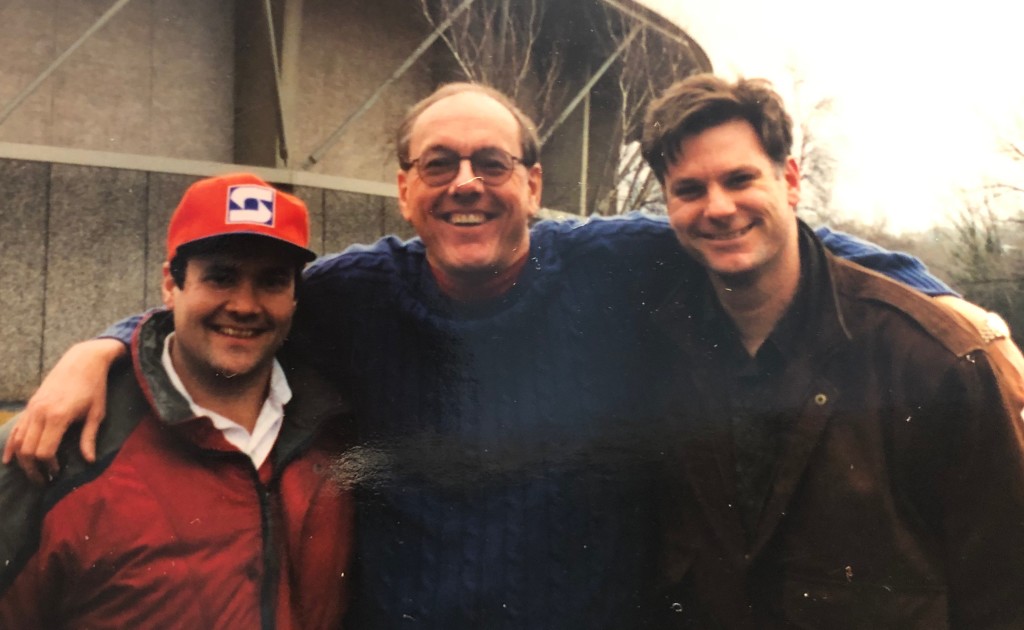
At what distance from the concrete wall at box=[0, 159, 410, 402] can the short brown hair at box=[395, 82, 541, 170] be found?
582 mm

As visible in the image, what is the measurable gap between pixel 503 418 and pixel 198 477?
2.54 ft

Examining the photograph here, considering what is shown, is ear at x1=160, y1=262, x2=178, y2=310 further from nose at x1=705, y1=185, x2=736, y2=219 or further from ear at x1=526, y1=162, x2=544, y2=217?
nose at x1=705, y1=185, x2=736, y2=219

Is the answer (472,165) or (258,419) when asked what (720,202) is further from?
(258,419)

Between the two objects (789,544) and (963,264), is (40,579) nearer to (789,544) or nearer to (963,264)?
(789,544)

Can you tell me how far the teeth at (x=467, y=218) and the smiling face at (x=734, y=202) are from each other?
476mm

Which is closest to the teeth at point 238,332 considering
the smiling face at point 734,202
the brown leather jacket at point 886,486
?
the smiling face at point 734,202

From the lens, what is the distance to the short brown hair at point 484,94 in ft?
6.86

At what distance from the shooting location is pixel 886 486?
2008 millimetres

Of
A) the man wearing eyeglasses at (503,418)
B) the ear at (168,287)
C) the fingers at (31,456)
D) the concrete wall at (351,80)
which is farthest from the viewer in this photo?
the concrete wall at (351,80)

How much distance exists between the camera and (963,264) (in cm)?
219

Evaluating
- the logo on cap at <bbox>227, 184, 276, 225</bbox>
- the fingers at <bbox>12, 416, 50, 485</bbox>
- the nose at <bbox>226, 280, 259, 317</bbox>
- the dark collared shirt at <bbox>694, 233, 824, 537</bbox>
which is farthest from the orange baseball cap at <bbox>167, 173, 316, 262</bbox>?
the dark collared shirt at <bbox>694, 233, 824, 537</bbox>

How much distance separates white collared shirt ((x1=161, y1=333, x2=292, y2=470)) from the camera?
6.60 feet

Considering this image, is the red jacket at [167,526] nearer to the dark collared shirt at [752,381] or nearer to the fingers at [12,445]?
the fingers at [12,445]

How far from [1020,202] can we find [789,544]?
1.18 metres
